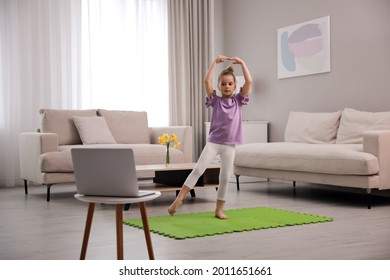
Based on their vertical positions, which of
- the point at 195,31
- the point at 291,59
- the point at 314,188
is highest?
the point at 195,31

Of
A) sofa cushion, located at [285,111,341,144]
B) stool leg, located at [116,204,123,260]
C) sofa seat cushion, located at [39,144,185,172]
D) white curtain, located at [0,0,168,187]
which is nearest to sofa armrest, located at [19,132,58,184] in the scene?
sofa seat cushion, located at [39,144,185,172]

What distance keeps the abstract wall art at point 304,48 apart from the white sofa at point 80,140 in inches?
58.2

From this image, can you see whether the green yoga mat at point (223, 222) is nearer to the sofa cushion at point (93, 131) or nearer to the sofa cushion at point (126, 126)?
the sofa cushion at point (93, 131)

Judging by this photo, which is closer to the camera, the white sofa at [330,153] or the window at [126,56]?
the white sofa at [330,153]

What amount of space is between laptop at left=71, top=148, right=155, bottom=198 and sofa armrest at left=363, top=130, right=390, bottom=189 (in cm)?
281

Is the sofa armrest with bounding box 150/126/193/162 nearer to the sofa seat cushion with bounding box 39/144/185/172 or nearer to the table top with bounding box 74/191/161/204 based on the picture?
the sofa seat cushion with bounding box 39/144/185/172

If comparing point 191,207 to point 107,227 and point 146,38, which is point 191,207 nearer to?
point 107,227

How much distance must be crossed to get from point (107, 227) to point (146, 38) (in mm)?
4281

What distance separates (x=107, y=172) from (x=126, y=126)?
14.3ft

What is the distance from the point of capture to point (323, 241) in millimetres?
3426

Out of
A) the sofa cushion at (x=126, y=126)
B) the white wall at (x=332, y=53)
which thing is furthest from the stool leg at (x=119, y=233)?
the sofa cushion at (x=126, y=126)

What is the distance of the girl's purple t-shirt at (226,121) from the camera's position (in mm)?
4062

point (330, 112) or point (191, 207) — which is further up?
point (330, 112)
